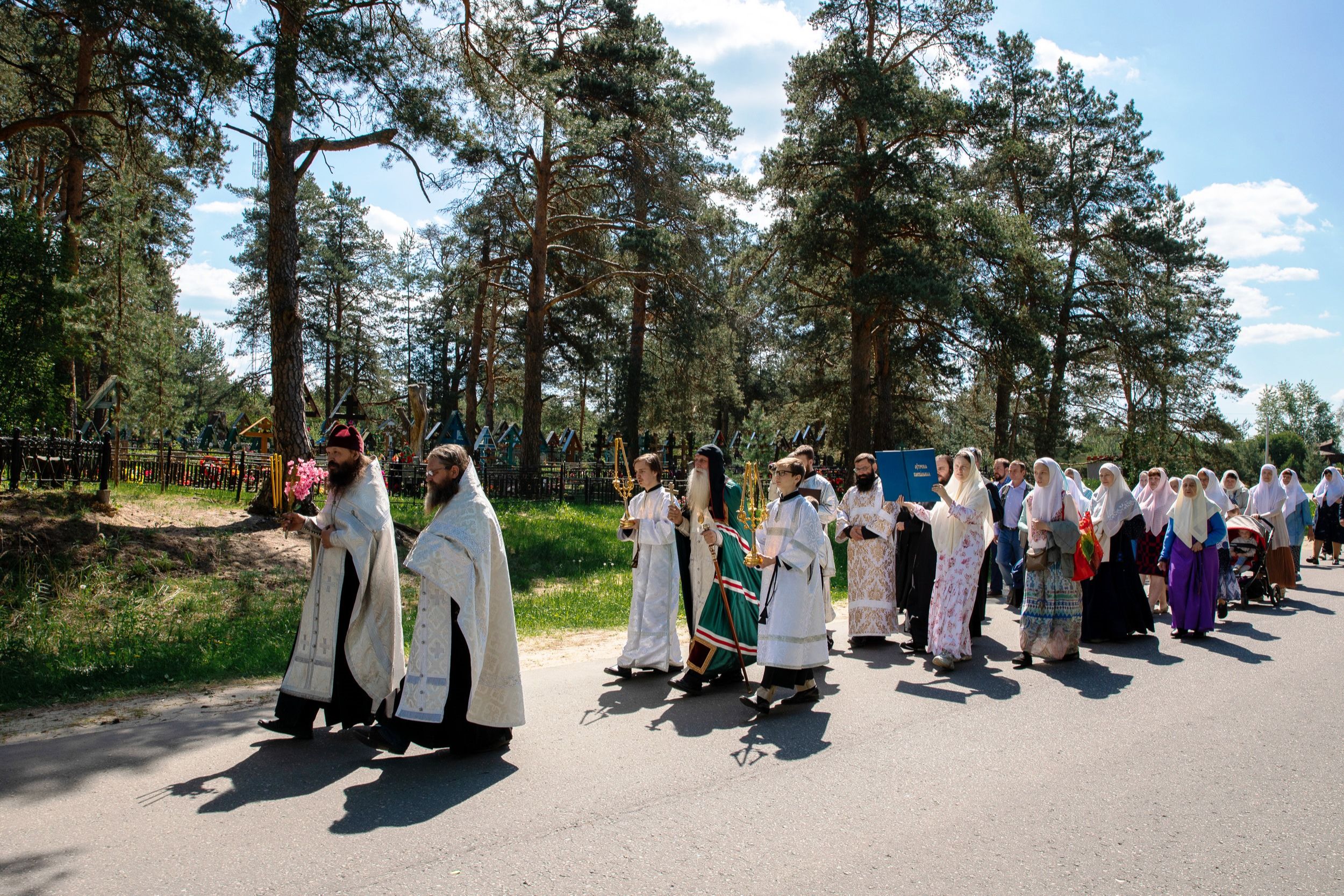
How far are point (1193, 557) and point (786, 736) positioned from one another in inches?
244

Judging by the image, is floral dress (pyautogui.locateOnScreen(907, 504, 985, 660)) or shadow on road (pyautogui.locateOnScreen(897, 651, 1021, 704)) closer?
shadow on road (pyautogui.locateOnScreen(897, 651, 1021, 704))

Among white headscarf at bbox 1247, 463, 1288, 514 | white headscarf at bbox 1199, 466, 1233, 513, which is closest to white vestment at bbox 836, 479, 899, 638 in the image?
white headscarf at bbox 1199, 466, 1233, 513

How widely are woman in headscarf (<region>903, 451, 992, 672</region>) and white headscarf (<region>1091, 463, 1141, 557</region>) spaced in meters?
1.91

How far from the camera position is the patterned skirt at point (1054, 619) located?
7.73 metres

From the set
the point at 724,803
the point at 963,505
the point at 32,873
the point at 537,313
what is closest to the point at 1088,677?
the point at 963,505

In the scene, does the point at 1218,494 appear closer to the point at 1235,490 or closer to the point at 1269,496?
the point at 1235,490

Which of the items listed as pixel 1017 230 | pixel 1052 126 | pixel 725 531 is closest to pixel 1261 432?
pixel 1052 126

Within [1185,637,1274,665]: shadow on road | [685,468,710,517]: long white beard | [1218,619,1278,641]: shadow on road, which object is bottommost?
[1218,619,1278,641]: shadow on road

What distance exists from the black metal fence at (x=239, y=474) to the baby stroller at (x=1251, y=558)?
A: 10024mm

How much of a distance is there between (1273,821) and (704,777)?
282cm

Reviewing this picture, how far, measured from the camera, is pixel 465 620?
16.2ft

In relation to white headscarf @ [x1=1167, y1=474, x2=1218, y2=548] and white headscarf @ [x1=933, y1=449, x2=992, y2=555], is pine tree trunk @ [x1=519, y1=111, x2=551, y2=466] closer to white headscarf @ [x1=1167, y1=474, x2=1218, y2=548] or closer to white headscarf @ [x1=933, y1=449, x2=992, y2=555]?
white headscarf @ [x1=933, y1=449, x2=992, y2=555]

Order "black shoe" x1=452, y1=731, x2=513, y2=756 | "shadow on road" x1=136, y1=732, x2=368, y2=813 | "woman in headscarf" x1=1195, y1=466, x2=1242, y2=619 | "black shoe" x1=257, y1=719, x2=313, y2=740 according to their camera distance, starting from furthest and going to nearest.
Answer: "woman in headscarf" x1=1195, y1=466, x2=1242, y2=619
"black shoe" x1=257, y1=719, x2=313, y2=740
"black shoe" x1=452, y1=731, x2=513, y2=756
"shadow on road" x1=136, y1=732, x2=368, y2=813

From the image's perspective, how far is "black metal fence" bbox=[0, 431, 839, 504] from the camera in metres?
15.9
